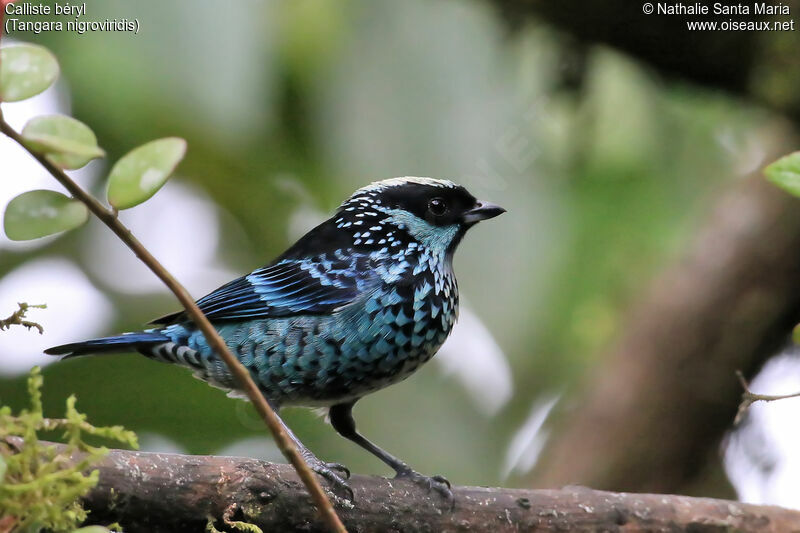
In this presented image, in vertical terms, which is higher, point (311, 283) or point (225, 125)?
point (225, 125)

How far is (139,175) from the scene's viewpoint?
1.46 meters

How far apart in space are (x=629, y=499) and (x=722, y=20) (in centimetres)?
250

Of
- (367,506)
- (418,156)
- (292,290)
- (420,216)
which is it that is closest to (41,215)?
(367,506)

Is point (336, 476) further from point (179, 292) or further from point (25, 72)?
point (25, 72)

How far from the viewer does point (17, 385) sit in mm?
4312

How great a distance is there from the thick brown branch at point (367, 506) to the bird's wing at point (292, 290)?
759 mm

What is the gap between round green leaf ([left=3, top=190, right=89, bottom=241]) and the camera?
1.44 m

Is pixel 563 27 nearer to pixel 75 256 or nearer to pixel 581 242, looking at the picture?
pixel 581 242

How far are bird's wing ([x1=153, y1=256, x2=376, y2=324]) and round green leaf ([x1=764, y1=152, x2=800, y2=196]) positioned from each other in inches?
71.1

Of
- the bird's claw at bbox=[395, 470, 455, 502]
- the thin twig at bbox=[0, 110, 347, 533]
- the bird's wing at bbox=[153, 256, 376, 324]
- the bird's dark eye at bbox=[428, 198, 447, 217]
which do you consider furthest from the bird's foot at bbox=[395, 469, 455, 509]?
the thin twig at bbox=[0, 110, 347, 533]

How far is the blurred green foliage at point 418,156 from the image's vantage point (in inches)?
181

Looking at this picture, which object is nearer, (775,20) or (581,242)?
(775,20)

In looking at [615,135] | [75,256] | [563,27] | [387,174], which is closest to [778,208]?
[615,135]

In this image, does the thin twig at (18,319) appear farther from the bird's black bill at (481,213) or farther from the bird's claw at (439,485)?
the bird's black bill at (481,213)
